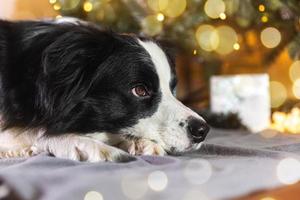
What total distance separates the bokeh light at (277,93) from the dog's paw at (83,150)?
1.51 metres

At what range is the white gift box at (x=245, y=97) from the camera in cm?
237

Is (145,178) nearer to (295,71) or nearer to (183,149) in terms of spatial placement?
(183,149)

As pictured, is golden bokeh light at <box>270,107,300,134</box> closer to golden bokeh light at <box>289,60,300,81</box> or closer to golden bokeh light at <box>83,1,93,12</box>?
golden bokeh light at <box>289,60,300,81</box>

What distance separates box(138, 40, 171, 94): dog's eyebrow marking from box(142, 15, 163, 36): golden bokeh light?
564mm

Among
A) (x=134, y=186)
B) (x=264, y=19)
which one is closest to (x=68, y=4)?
(x=264, y=19)

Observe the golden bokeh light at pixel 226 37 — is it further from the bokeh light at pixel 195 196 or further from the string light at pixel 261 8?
the bokeh light at pixel 195 196

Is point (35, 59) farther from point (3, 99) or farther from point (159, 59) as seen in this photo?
point (159, 59)

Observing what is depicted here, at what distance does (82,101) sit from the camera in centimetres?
130

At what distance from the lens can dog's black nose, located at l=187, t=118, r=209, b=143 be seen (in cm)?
127

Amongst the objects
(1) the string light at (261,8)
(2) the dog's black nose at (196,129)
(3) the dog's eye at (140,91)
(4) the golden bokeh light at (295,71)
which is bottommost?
(4) the golden bokeh light at (295,71)

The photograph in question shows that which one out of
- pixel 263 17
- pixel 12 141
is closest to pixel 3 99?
pixel 12 141

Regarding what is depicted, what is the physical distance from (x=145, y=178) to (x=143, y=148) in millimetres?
315

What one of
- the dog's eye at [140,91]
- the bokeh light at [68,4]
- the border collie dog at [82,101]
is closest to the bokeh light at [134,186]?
the border collie dog at [82,101]

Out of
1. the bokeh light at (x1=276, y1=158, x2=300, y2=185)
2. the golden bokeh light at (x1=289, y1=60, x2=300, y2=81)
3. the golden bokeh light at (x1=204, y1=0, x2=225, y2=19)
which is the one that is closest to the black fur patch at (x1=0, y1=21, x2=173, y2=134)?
the bokeh light at (x1=276, y1=158, x2=300, y2=185)
